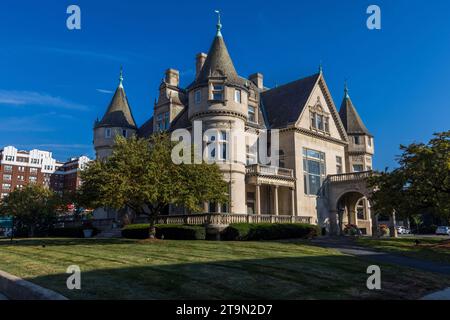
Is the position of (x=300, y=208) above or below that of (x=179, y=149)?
below

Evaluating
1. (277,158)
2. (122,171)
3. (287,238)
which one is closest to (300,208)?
(277,158)

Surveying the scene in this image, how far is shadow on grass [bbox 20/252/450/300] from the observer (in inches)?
367

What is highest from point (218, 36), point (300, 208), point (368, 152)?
point (218, 36)

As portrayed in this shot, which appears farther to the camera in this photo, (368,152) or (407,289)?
(368,152)

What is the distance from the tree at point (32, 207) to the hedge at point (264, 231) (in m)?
24.5

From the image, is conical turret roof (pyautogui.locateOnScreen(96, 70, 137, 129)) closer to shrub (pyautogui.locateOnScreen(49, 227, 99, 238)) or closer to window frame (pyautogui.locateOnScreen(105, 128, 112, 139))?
window frame (pyautogui.locateOnScreen(105, 128, 112, 139))

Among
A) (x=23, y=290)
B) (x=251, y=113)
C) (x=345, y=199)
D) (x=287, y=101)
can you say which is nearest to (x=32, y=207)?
(x=251, y=113)

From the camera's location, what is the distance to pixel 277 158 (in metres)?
41.4

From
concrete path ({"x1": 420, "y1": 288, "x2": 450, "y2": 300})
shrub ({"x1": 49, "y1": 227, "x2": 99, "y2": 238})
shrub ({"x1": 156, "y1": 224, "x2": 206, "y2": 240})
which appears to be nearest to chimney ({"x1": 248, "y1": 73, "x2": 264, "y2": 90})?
shrub ({"x1": 49, "y1": 227, "x2": 99, "y2": 238})

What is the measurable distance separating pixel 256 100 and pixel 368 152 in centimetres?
1654

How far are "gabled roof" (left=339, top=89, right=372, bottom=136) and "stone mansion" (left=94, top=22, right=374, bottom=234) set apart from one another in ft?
0.38

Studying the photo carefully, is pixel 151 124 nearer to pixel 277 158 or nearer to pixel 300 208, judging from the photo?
pixel 277 158

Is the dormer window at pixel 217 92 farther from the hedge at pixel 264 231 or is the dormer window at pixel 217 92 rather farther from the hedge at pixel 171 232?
the hedge at pixel 264 231
